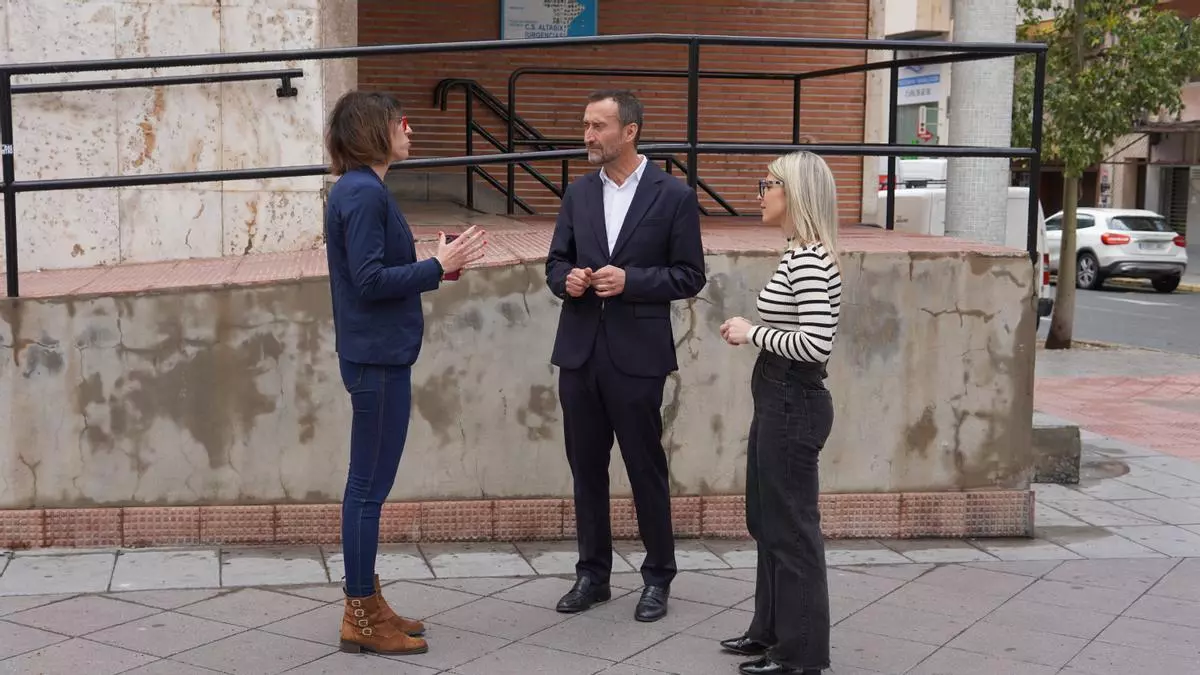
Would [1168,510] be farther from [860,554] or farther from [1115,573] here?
[860,554]

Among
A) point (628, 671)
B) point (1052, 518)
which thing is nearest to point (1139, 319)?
point (1052, 518)

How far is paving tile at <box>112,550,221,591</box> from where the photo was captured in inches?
217

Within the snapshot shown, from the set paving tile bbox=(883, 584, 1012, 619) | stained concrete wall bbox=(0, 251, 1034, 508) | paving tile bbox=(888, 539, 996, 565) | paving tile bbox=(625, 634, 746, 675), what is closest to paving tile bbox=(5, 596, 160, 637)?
stained concrete wall bbox=(0, 251, 1034, 508)

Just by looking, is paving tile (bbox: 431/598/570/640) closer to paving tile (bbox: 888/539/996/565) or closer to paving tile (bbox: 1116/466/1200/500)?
paving tile (bbox: 888/539/996/565)

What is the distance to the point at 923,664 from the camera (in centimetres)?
485

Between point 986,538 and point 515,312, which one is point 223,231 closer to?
point 515,312

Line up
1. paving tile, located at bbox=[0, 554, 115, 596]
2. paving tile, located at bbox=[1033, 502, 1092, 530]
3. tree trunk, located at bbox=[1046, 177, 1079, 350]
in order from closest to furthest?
paving tile, located at bbox=[0, 554, 115, 596] < paving tile, located at bbox=[1033, 502, 1092, 530] < tree trunk, located at bbox=[1046, 177, 1079, 350]

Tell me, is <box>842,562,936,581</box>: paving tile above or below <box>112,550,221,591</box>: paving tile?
below

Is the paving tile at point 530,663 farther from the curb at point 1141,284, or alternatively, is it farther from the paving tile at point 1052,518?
the curb at point 1141,284

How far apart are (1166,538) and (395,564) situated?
3.74 metres

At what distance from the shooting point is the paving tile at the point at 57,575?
17.7 ft

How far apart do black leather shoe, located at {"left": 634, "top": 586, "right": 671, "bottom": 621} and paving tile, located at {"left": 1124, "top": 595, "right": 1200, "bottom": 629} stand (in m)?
1.84

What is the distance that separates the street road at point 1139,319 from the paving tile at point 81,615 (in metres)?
14.3

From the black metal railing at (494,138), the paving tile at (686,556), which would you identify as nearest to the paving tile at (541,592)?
the paving tile at (686,556)
